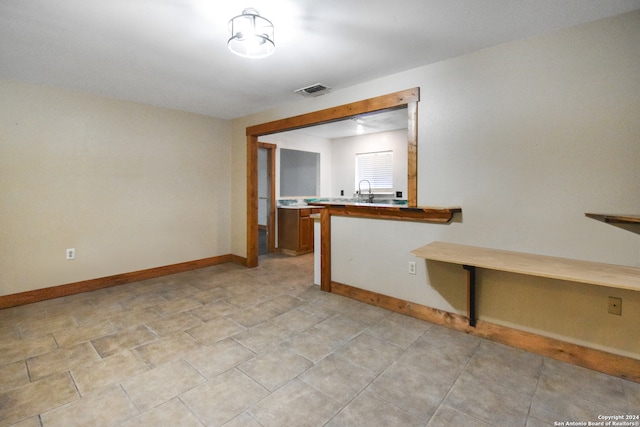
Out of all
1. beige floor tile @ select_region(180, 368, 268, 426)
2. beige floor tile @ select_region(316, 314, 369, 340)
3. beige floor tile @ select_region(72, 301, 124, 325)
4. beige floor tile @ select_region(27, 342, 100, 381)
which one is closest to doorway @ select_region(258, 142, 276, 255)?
beige floor tile @ select_region(72, 301, 124, 325)

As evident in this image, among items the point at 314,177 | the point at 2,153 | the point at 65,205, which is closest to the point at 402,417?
the point at 65,205

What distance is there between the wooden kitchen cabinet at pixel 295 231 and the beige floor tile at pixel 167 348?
328 centimetres

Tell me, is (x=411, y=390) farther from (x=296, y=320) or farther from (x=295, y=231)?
(x=295, y=231)

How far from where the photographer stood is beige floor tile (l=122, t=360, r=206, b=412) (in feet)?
5.79

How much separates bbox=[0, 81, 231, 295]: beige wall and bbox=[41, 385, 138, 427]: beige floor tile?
2441 mm

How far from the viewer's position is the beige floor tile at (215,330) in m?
2.50

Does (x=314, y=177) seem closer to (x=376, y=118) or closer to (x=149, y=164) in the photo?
(x=376, y=118)

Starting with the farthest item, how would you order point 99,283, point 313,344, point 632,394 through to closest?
point 99,283 → point 313,344 → point 632,394

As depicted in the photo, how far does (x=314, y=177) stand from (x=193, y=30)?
15.4 feet

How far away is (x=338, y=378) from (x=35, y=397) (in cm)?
183

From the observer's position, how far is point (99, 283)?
12.4 feet

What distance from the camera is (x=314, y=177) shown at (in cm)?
679

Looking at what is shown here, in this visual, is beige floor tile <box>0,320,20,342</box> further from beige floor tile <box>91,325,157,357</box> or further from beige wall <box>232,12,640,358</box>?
beige wall <box>232,12,640,358</box>

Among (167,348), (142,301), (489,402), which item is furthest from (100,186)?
(489,402)
